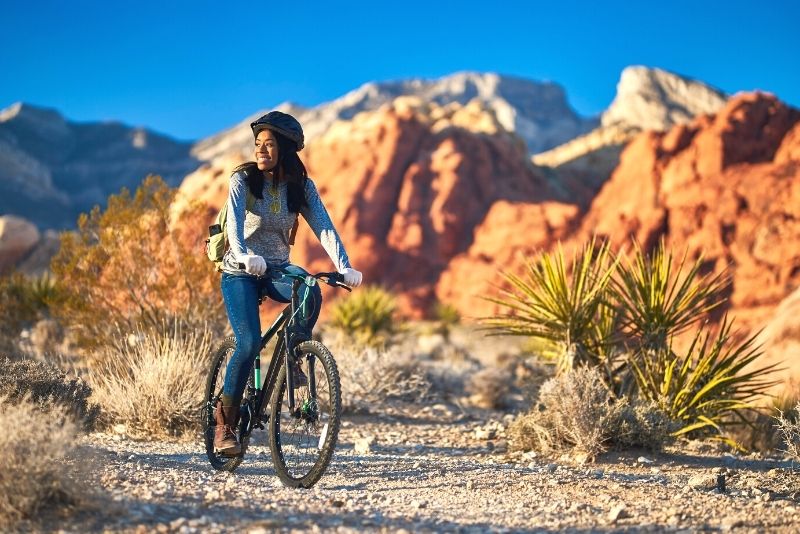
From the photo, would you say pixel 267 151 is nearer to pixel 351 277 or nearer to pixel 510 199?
pixel 351 277

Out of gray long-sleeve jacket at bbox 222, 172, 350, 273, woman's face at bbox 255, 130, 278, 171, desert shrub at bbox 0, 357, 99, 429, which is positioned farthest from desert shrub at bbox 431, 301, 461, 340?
woman's face at bbox 255, 130, 278, 171

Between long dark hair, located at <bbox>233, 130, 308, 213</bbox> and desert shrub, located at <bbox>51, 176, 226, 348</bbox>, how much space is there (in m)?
5.25

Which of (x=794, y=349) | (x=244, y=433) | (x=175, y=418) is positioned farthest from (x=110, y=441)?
(x=794, y=349)

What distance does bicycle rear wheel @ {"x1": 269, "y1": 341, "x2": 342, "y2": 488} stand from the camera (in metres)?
4.73

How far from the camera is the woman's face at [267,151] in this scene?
17.0ft

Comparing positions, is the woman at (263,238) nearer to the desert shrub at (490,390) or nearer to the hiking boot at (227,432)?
the hiking boot at (227,432)

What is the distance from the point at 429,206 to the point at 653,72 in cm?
5204

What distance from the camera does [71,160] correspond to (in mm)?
91500

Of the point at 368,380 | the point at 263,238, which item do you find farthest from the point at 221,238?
the point at 368,380

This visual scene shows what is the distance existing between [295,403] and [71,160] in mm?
94496

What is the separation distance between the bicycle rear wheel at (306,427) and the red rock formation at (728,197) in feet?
74.5

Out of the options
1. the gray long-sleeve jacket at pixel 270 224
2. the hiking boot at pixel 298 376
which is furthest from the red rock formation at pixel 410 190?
the hiking boot at pixel 298 376

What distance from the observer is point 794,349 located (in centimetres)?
1145

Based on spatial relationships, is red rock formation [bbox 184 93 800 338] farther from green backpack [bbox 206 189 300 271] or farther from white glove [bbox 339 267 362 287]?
green backpack [bbox 206 189 300 271]
